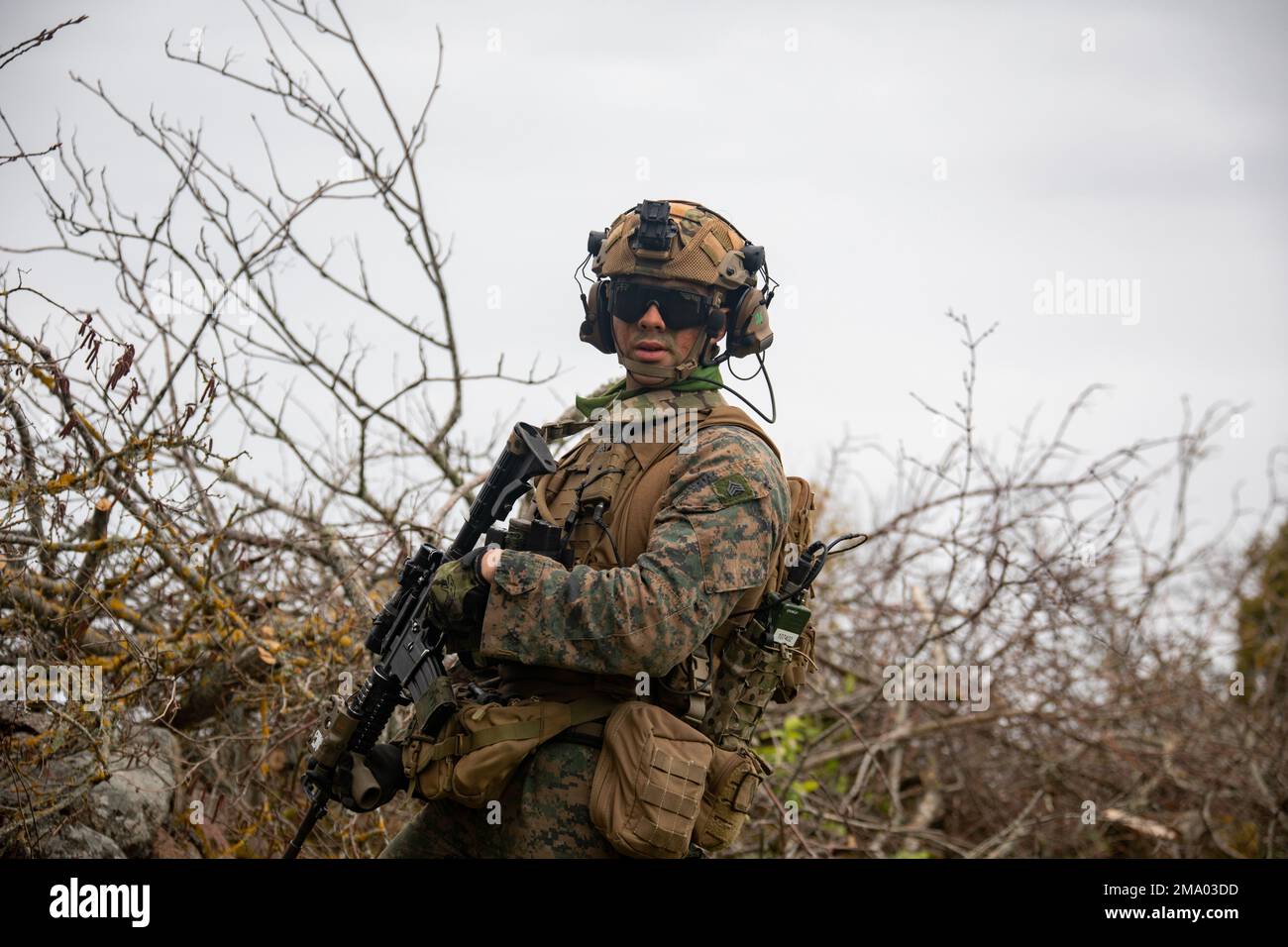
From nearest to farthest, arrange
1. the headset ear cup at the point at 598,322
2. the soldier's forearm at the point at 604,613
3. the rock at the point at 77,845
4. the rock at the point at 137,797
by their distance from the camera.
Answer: the soldier's forearm at the point at 604,613 < the headset ear cup at the point at 598,322 < the rock at the point at 77,845 < the rock at the point at 137,797

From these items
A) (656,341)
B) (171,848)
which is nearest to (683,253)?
(656,341)

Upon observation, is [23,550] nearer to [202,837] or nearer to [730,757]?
[202,837]

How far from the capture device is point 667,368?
3.57m

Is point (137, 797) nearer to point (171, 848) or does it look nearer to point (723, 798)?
point (171, 848)

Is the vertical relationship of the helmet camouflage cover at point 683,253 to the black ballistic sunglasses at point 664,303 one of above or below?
above

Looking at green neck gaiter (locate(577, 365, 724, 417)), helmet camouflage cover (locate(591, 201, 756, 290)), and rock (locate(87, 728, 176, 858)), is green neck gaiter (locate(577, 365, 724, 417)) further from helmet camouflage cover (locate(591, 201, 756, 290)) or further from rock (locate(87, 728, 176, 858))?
rock (locate(87, 728, 176, 858))

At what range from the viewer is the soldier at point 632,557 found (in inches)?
121

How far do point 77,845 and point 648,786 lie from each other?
2561mm

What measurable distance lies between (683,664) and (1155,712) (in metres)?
6.03

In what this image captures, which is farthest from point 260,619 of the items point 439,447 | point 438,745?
point 438,745

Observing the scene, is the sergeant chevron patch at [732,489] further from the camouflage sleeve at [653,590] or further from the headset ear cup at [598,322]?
the headset ear cup at [598,322]

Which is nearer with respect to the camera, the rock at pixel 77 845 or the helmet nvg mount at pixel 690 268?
the helmet nvg mount at pixel 690 268

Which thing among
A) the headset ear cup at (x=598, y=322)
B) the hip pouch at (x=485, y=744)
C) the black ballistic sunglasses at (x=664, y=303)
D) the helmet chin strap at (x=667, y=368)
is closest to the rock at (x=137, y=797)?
the hip pouch at (x=485, y=744)

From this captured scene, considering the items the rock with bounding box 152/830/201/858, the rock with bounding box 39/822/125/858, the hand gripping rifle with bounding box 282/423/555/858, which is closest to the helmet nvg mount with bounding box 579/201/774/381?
the hand gripping rifle with bounding box 282/423/555/858
